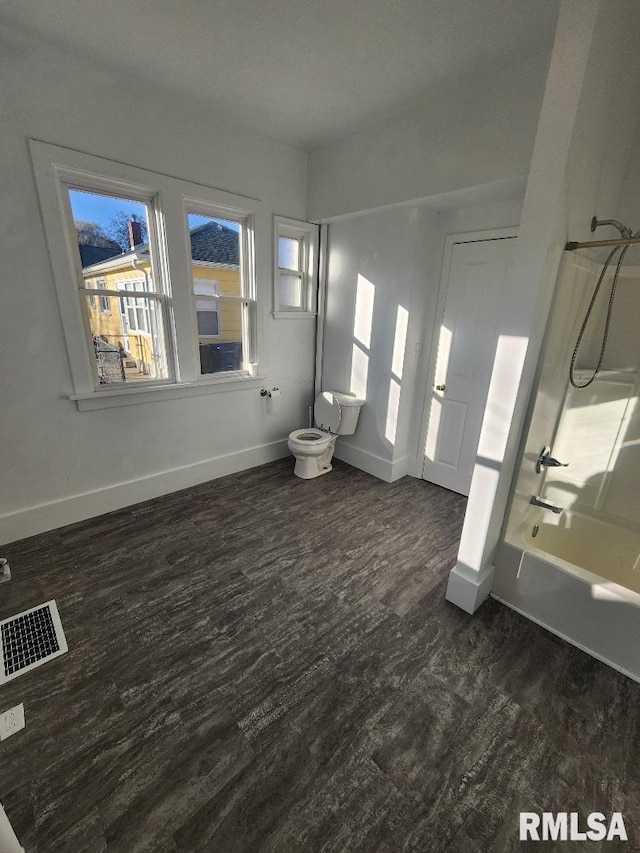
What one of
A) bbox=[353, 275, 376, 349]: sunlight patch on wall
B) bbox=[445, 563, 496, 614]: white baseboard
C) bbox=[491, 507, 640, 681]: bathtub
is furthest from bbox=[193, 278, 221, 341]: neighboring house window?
bbox=[491, 507, 640, 681]: bathtub

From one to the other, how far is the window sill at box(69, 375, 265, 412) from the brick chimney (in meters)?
0.99

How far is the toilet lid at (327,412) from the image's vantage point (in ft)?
11.0

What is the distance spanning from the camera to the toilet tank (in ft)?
10.9

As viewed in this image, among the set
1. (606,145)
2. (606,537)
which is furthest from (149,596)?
(606,145)

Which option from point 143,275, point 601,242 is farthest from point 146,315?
point 601,242

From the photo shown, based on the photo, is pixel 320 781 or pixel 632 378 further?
pixel 632 378

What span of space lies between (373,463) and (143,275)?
2408 mm

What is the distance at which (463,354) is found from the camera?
2875mm

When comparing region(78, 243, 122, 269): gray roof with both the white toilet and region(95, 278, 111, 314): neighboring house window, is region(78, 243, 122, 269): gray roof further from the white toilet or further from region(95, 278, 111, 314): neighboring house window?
the white toilet

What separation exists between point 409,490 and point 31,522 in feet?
9.16

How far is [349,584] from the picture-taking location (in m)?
2.08

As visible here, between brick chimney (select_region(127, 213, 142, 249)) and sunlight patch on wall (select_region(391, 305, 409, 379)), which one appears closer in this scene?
brick chimney (select_region(127, 213, 142, 249))

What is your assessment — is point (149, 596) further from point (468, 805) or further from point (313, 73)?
point (313, 73)

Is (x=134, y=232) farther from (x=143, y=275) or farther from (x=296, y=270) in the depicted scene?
(x=296, y=270)
